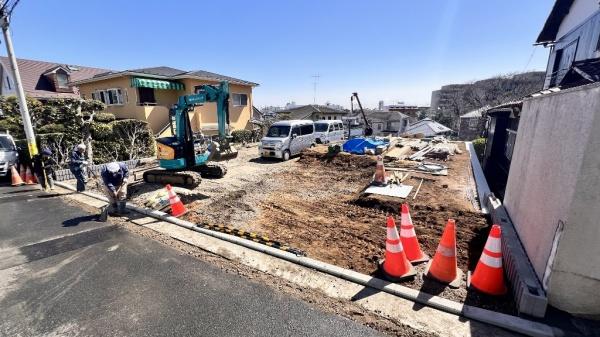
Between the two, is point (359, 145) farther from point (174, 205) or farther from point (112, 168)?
point (112, 168)

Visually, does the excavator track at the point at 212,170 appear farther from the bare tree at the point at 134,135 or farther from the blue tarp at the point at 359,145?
the blue tarp at the point at 359,145

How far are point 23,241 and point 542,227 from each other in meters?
8.67

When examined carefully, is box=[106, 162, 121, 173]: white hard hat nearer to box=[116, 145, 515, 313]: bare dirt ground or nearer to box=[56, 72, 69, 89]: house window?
box=[116, 145, 515, 313]: bare dirt ground

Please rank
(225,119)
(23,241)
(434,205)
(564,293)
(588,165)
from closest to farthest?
(588,165) < (564,293) < (23,241) < (434,205) < (225,119)

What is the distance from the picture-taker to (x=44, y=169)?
29.0ft

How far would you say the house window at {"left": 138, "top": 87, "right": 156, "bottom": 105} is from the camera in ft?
54.6

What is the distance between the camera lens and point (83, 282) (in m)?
3.84

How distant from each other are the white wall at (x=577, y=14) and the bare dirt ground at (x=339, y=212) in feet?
24.8

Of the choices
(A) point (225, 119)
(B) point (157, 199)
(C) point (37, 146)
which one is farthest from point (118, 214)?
(C) point (37, 146)

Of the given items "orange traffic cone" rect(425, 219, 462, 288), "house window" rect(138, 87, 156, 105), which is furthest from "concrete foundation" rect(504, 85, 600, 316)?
"house window" rect(138, 87, 156, 105)

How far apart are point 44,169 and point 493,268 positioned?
1236cm

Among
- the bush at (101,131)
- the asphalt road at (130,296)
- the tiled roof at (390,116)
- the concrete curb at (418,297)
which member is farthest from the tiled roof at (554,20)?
the tiled roof at (390,116)

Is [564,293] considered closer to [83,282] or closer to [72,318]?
[72,318]

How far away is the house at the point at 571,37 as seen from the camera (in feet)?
30.2
